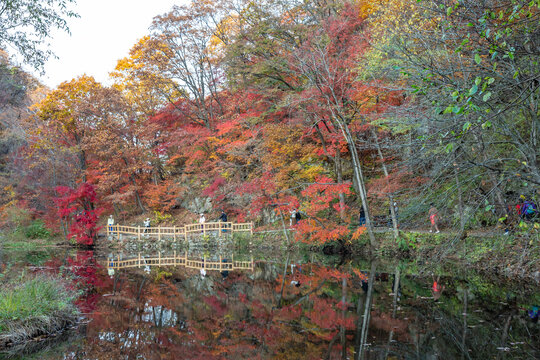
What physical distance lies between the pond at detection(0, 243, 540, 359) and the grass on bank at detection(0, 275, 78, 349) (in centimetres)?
24

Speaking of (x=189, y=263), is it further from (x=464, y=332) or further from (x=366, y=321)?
(x=464, y=332)

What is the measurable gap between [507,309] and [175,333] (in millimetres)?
6214

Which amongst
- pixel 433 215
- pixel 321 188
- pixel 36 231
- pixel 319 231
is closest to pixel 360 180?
pixel 321 188

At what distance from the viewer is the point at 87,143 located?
25203 millimetres

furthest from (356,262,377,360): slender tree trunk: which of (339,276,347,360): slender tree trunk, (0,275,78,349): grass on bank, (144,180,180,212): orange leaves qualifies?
(144,180,180,212): orange leaves

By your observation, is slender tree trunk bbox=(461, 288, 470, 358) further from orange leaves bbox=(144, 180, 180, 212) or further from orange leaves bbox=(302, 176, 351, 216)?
orange leaves bbox=(144, 180, 180, 212)

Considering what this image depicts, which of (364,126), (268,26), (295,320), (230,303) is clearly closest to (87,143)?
(268,26)

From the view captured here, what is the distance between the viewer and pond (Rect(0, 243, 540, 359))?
18.5 feet

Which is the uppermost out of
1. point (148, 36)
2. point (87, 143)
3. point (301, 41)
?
point (148, 36)

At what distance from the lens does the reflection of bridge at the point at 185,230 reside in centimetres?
2214

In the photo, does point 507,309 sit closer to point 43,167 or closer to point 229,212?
point 229,212

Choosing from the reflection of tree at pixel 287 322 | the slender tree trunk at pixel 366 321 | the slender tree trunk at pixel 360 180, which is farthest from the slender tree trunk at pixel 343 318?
the slender tree trunk at pixel 360 180

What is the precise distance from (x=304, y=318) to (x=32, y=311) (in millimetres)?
4725

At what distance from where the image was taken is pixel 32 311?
639 centimetres
